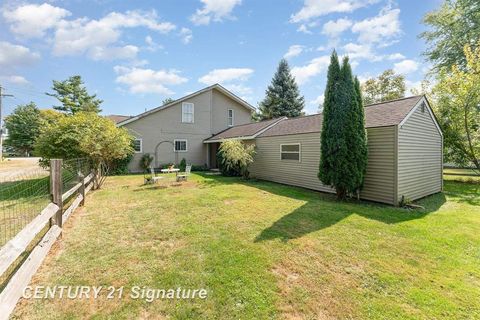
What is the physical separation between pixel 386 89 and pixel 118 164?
3130cm

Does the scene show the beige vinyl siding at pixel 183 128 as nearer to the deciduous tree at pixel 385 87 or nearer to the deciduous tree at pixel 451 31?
the deciduous tree at pixel 451 31

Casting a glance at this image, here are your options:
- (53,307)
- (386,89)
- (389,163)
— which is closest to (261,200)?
(389,163)

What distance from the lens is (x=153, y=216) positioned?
247 inches

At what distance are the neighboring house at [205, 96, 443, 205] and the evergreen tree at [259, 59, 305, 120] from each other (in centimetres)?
1688

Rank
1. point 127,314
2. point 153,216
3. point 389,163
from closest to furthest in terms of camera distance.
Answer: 1. point 127,314
2. point 153,216
3. point 389,163

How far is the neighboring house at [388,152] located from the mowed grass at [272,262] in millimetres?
1409

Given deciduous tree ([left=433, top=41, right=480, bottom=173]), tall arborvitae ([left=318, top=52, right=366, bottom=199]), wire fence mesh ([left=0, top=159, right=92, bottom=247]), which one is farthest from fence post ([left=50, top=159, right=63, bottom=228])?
deciduous tree ([left=433, top=41, right=480, bottom=173])

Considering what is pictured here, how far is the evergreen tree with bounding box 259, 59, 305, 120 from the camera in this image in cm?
2872

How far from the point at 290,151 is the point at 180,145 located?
1040 centimetres

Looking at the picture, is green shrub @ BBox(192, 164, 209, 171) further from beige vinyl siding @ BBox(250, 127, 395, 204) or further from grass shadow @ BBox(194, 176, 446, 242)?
grass shadow @ BBox(194, 176, 446, 242)

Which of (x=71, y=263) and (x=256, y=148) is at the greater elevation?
(x=256, y=148)

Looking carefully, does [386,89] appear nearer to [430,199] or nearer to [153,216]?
[430,199]

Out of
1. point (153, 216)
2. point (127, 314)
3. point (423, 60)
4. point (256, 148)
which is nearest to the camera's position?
point (127, 314)

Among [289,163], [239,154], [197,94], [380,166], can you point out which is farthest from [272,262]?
[197,94]
